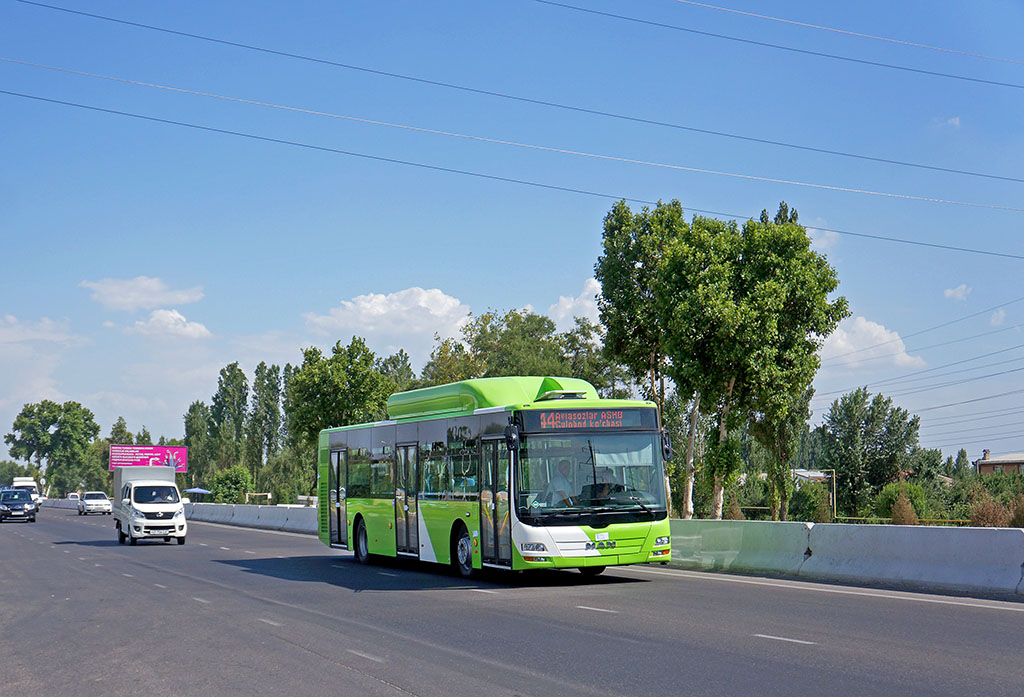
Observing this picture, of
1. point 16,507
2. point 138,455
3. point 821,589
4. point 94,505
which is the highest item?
point 138,455

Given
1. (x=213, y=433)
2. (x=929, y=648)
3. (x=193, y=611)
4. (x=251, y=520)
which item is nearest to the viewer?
(x=929, y=648)

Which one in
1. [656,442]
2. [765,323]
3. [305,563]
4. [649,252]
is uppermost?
[649,252]

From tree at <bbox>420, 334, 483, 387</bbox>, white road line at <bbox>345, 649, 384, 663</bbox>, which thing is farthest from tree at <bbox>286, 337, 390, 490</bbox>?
white road line at <bbox>345, 649, 384, 663</bbox>

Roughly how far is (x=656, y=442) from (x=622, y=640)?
25.0ft

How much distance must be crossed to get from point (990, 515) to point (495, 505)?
14.2 m

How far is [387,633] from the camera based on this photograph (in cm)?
1280

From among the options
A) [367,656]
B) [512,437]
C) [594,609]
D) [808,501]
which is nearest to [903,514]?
[808,501]

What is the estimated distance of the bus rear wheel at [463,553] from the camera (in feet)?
65.9

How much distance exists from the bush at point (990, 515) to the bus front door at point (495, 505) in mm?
13779

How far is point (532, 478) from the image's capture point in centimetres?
1814

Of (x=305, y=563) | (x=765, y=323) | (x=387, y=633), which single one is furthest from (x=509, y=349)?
(x=387, y=633)

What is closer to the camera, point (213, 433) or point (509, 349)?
point (509, 349)

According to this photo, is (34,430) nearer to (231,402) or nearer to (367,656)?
(231,402)

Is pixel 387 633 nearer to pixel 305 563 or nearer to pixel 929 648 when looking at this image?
pixel 929 648
